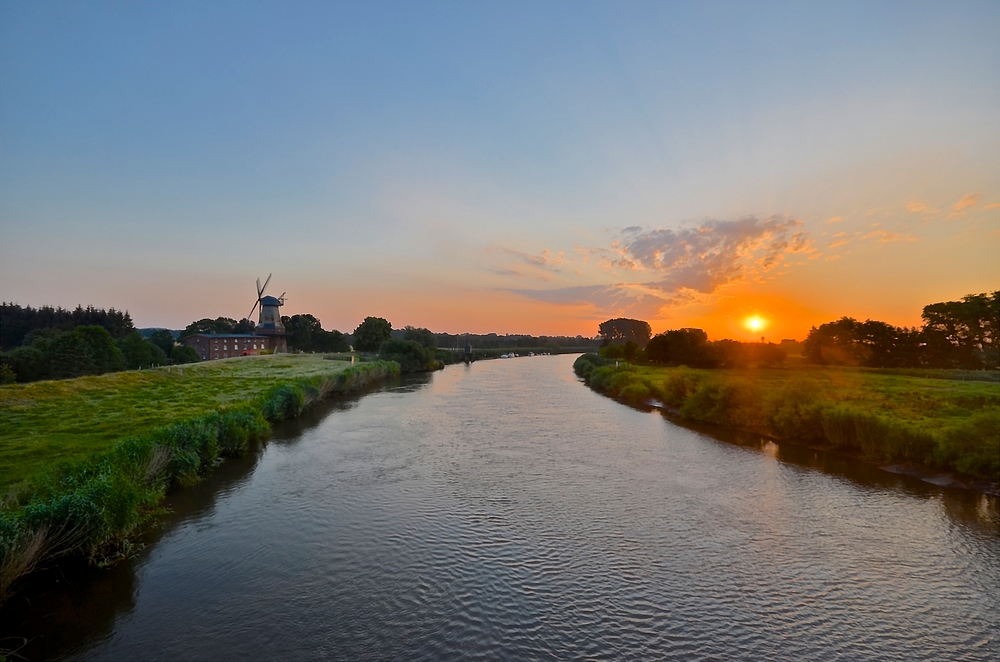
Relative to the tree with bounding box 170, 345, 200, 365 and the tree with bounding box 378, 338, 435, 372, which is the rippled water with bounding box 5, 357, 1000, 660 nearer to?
the tree with bounding box 378, 338, 435, 372

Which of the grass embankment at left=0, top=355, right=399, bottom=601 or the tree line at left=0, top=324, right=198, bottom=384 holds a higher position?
the tree line at left=0, top=324, right=198, bottom=384

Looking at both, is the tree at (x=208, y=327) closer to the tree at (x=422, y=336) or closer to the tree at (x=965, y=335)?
the tree at (x=422, y=336)

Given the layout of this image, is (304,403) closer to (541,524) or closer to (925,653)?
(541,524)

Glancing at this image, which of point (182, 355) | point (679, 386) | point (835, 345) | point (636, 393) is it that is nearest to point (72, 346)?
point (182, 355)

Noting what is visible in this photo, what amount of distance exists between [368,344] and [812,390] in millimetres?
90203

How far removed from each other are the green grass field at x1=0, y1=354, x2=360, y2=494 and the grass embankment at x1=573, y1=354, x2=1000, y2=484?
29903 mm

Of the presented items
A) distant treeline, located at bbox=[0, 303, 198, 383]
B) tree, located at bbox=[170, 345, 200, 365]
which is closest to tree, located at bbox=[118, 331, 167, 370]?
distant treeline, located at bbox=[0, 303, 198, 383]

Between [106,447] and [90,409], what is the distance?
11.4m

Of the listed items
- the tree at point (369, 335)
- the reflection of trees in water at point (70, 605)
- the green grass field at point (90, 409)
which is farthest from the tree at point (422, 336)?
the reflection of trees in water at point (70, 605)

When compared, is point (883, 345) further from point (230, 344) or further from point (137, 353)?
point (230, 344)

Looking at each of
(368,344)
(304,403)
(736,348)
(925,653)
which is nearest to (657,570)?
(925,653)

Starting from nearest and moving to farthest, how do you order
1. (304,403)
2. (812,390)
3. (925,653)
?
(925,653)
(812,390)
(304,403)

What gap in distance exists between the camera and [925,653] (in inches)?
344

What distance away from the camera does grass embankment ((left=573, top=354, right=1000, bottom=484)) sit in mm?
17828
